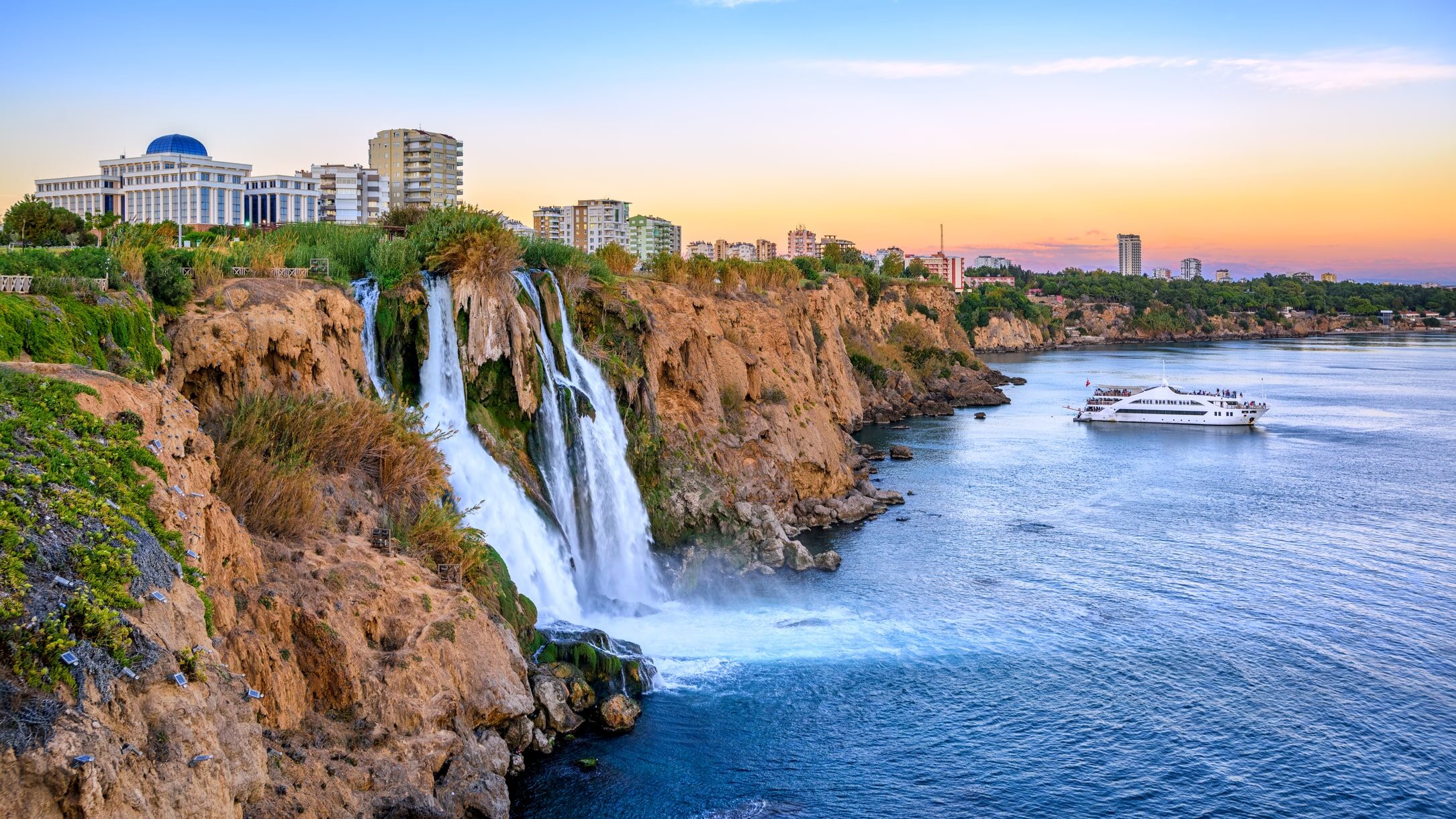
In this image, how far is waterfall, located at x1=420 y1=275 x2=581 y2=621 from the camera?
26219mm

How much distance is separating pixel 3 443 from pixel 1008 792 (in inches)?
646

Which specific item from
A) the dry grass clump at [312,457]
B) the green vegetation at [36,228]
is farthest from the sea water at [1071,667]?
the green vegetation at [36,228]

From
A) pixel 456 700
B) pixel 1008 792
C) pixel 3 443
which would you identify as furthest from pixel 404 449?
pixel 1008 792

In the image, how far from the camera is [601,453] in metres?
32.9

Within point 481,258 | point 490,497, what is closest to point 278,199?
point 481,258

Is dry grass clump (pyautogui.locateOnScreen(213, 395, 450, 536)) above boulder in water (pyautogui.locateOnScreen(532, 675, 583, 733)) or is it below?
above

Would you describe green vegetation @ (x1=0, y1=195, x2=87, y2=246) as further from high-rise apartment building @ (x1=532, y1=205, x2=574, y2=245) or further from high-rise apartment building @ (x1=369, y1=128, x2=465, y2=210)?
high-rise apartment building @ (x1=532, y1=205, x2=574, y2=245)

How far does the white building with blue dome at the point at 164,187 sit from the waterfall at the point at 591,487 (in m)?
53.9

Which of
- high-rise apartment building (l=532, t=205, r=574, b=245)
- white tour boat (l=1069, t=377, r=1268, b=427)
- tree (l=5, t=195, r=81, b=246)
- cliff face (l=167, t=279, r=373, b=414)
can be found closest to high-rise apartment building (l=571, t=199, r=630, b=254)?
high-rise apartment building (l=532, t=205, r=574, b=245)

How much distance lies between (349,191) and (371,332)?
8174cm

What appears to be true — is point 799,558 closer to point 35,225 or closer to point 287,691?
point 287,691

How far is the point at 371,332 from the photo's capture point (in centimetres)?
2830

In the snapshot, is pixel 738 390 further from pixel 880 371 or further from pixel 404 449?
pixel 880 371

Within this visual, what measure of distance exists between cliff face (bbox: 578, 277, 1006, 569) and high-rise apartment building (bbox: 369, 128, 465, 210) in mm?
55826
